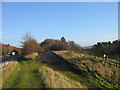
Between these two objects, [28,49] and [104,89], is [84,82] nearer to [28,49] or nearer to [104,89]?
[104,89]

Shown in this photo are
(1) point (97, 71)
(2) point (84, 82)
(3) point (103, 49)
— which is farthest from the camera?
(3) point (103, 49)

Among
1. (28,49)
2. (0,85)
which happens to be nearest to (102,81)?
(0,85)

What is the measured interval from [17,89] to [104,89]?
5951 millimetres

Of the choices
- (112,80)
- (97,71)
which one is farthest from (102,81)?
(97,71)

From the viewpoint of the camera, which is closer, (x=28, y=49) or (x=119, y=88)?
(x=119, y=88)

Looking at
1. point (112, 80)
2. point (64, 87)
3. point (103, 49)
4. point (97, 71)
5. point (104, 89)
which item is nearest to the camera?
point (64, 87)

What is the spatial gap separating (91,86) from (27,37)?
3675 cm

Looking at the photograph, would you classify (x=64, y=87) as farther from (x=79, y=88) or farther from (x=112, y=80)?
(x=112, y=80)

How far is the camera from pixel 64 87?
33.2 ft

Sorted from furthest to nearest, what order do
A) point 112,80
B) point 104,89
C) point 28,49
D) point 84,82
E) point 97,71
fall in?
point 28,49, point 97,71, point 112,80, point 84,82, point 104,89

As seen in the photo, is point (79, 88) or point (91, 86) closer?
point (79, 88)

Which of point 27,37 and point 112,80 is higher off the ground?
point 27,37

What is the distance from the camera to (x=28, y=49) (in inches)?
1690

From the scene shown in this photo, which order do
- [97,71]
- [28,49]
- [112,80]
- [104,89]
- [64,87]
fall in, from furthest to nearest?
[28,49], [97,71], [112,80], [104,89], [64,87]
